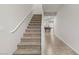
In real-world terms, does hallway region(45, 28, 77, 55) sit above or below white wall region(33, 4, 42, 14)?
below

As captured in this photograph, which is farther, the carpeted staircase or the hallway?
the hallway

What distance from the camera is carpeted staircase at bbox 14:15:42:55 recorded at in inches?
139

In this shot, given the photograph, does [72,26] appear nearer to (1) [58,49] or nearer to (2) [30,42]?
(1) [58,49]

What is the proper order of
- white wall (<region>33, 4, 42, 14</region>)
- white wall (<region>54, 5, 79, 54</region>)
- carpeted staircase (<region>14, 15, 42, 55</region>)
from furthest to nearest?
white wall (<region>33, 4, 42, 14</region>)
white wall (<region>54, 5, 79, 54</region>)
carpeted staircase (<region>14, 15, 42, 55</region>)

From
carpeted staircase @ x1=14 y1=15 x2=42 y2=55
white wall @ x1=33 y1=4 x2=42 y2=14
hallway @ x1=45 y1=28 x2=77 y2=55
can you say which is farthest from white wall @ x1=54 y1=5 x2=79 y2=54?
white wall @ x1=33 y1=4 x2=42 y2=14

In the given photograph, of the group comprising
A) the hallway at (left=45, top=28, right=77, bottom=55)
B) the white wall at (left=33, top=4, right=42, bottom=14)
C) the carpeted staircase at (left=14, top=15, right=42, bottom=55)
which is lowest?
the hallway at (left=45, top=28, right=77, bottom=55)

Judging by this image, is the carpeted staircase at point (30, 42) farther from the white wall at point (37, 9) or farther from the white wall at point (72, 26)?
the white wall at point (37, 9)

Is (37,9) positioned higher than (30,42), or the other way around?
(37,9)

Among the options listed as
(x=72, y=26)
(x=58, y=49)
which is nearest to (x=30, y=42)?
(x=58, y=49)

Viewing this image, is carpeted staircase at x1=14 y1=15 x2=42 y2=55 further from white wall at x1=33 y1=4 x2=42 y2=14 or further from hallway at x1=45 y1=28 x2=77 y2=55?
white wall at x1=33 y1=4 x2=42 y2=14

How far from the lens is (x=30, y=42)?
3.90 m

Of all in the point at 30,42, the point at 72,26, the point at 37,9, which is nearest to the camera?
the point at 30,42
